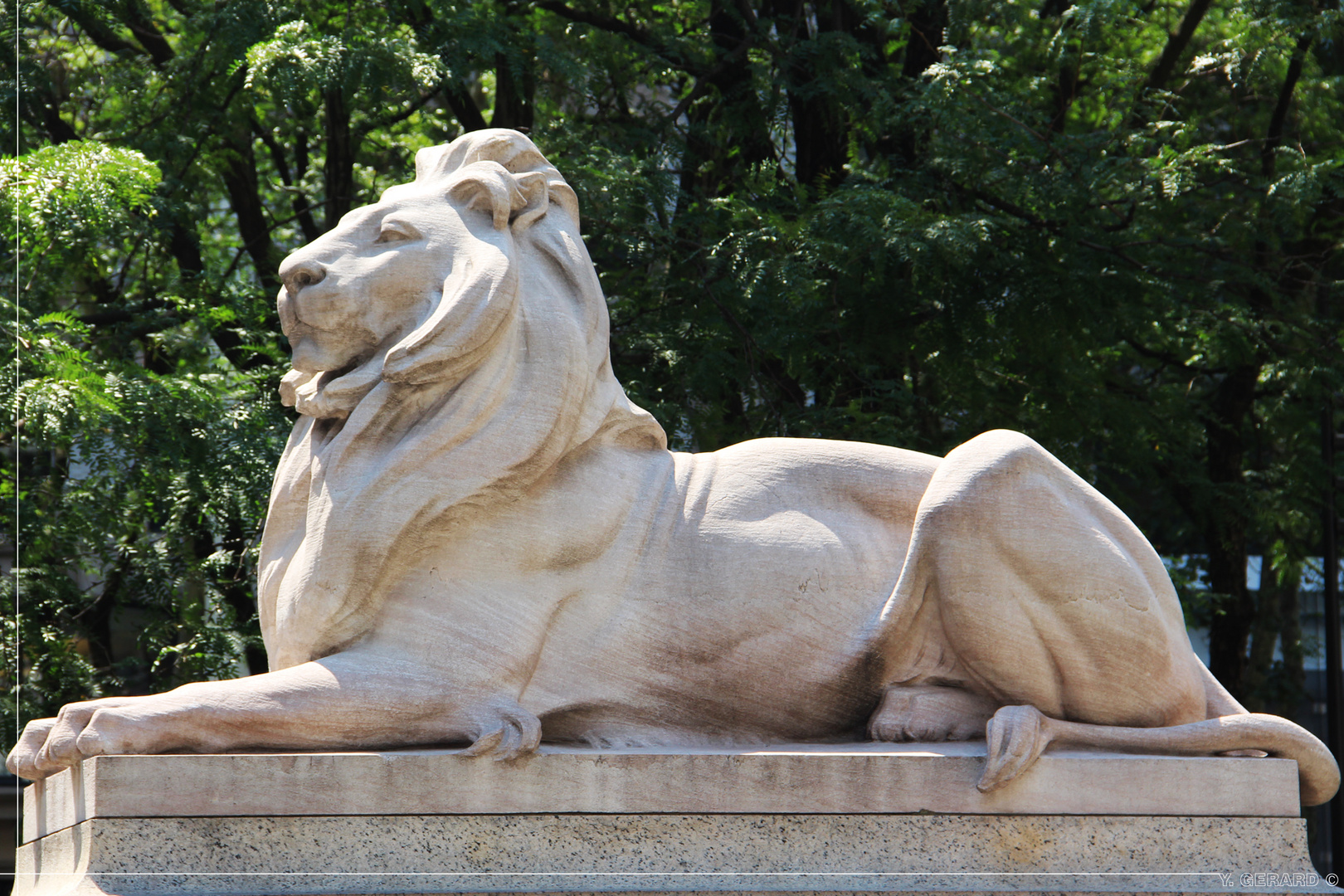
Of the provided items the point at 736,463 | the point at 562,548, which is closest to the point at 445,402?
the point at 562,548

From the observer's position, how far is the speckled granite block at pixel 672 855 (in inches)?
139

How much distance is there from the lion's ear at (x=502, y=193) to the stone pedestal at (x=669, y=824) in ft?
5.12

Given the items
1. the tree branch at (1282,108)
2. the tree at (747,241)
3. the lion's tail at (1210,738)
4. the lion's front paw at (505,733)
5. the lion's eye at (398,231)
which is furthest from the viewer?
the tree branch at (1282,108)

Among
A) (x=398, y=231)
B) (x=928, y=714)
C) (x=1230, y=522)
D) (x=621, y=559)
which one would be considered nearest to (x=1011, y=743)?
(x=928, y=714)

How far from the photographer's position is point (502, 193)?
433 cm

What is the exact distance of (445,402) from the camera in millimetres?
4051

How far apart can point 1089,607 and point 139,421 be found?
501 cm

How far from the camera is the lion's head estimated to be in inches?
155

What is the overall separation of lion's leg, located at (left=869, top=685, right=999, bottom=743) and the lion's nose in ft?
6.47

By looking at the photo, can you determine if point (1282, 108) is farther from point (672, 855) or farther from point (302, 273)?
point (672, 855)

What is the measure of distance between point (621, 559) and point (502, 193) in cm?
112

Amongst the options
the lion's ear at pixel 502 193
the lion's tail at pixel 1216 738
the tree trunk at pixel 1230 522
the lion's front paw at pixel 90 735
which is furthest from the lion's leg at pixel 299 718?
the tree trunk at pixel 1230 522

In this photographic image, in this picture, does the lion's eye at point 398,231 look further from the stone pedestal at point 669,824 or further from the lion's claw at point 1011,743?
the lion's claw at point 1011,743

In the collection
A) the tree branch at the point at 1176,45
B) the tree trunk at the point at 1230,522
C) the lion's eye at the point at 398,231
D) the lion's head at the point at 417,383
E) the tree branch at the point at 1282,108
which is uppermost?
the tree branch at the point at 1176,45
